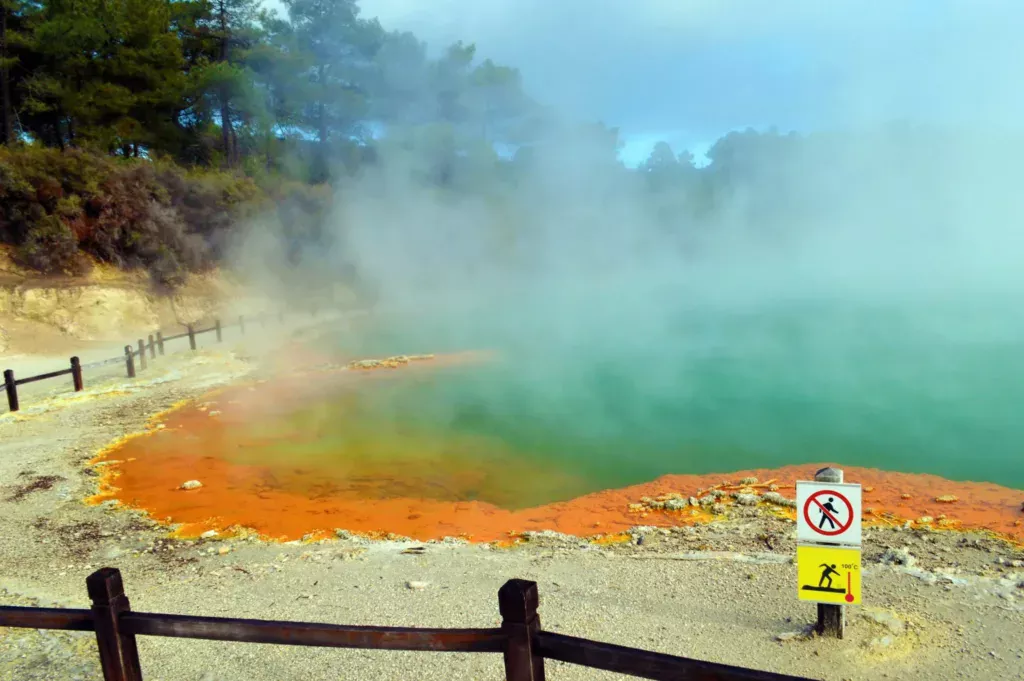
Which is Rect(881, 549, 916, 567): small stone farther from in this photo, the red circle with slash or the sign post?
the red circle with slash

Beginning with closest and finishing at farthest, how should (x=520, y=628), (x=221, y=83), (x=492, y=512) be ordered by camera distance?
(x=520, y=628), (x=492, y=512), (x=221, y=83)

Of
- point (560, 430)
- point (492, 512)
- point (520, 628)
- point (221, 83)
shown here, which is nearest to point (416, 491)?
point (492, 512)

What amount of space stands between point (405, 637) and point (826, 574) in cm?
195

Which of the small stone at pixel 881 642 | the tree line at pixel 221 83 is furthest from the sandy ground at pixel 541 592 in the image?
the tree line at pixel 221 83

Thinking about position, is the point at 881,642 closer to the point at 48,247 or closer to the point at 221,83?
the point at 48,247

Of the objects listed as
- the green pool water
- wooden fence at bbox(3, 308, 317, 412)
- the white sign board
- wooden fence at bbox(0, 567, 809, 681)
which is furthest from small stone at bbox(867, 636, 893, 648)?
wooden fence at bbox(3, 308, 317, 412)

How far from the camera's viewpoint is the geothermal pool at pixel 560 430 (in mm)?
6066

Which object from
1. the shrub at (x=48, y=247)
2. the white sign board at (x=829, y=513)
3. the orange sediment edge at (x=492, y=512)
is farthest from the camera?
the shrub at (x=48, y=247)

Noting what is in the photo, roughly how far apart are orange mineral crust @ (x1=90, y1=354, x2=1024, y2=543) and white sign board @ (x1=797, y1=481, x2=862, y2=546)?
244 centimetres

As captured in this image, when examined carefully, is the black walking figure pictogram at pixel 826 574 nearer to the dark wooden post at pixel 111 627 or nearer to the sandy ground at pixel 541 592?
the sandy ground at pixel 541 592

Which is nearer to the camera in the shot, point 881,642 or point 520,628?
point 520,628

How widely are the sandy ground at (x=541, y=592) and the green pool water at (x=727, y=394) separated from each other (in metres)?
2.54

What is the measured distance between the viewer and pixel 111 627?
2018 mm

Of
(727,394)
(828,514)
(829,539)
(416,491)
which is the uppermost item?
(828,514)
